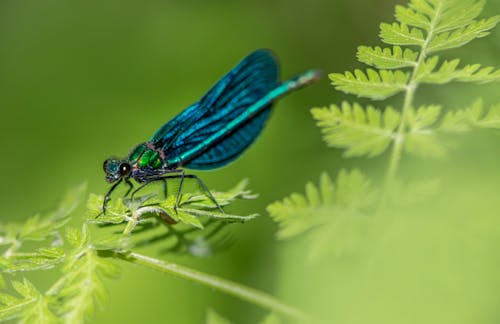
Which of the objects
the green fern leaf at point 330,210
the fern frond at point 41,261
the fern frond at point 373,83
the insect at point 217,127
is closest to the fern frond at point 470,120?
the fern frond at point 373,83

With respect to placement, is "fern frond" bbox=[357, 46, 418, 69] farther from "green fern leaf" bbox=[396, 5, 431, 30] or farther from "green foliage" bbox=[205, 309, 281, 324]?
"green foliage" bbox=[205, 309, 281, 324]

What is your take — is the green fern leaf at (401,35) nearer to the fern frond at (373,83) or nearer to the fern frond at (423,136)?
the fern frond at (373,83)

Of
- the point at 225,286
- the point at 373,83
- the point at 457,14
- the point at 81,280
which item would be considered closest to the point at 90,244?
the point at 81,280

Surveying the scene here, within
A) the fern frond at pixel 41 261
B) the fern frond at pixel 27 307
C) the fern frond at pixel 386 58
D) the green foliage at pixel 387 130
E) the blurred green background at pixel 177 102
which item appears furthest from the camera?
the blurred green background at pixel 177 102

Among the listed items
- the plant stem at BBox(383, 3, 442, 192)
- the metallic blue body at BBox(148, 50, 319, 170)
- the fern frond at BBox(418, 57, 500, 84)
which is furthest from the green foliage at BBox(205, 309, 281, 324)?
the metallic blue body at BBox(148, 50, 319, 170)

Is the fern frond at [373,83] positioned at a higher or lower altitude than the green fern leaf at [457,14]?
lower

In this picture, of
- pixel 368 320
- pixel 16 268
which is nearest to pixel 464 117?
pixel 368 320

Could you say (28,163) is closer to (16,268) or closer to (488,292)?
(16,268)

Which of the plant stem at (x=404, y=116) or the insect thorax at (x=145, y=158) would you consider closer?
the plant stem at (x=404, y=116)

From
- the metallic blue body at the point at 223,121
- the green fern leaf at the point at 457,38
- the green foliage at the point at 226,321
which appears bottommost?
the green foliage at the point at 226,321
